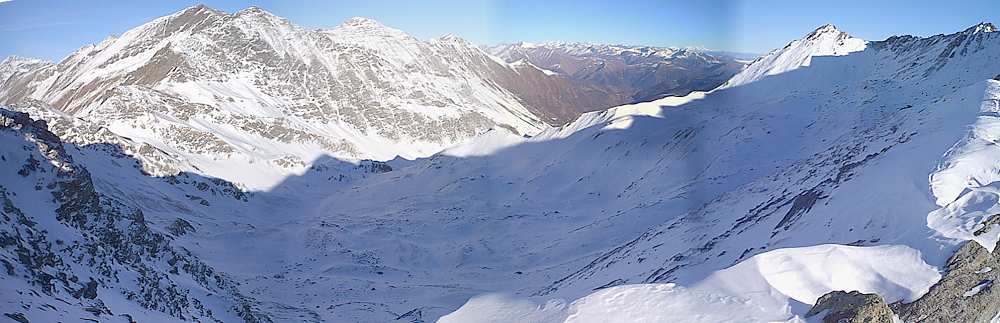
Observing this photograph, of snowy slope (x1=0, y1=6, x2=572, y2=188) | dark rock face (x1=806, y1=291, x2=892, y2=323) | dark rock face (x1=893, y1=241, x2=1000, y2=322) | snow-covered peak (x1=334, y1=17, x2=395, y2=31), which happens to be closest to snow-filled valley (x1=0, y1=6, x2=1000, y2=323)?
dark rock face (x1=893, y1=241, x2=1000, y2=322)

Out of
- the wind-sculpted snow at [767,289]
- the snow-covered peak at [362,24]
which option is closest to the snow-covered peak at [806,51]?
the wind-sculpted snow at [767,289]

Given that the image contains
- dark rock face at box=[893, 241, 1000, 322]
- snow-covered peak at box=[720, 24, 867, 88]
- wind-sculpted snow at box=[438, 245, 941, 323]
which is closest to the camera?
dark rock face at box=[893, 241, 1000, 322]

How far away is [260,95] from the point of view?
10525 cm

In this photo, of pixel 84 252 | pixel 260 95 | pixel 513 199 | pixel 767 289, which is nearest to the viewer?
pixel 767 289

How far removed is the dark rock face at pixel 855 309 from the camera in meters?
9.61

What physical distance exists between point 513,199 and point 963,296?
47.1 metres

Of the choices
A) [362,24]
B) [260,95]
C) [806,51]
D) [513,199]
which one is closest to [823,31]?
[806,51]

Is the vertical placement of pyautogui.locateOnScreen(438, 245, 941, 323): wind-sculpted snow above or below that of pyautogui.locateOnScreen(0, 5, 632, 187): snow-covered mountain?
below

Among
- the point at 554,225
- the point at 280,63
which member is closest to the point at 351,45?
the point at 280,63

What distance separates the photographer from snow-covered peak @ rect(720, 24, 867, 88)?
69.5 meters

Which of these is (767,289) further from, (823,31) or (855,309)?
(823,31)

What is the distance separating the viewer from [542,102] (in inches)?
7343

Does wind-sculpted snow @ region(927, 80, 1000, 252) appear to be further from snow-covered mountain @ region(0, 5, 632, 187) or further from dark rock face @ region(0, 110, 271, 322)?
snow-covered mountain @ region(0, 5, 632, 187)

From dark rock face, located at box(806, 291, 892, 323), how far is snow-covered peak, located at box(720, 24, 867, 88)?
65.8 metres
